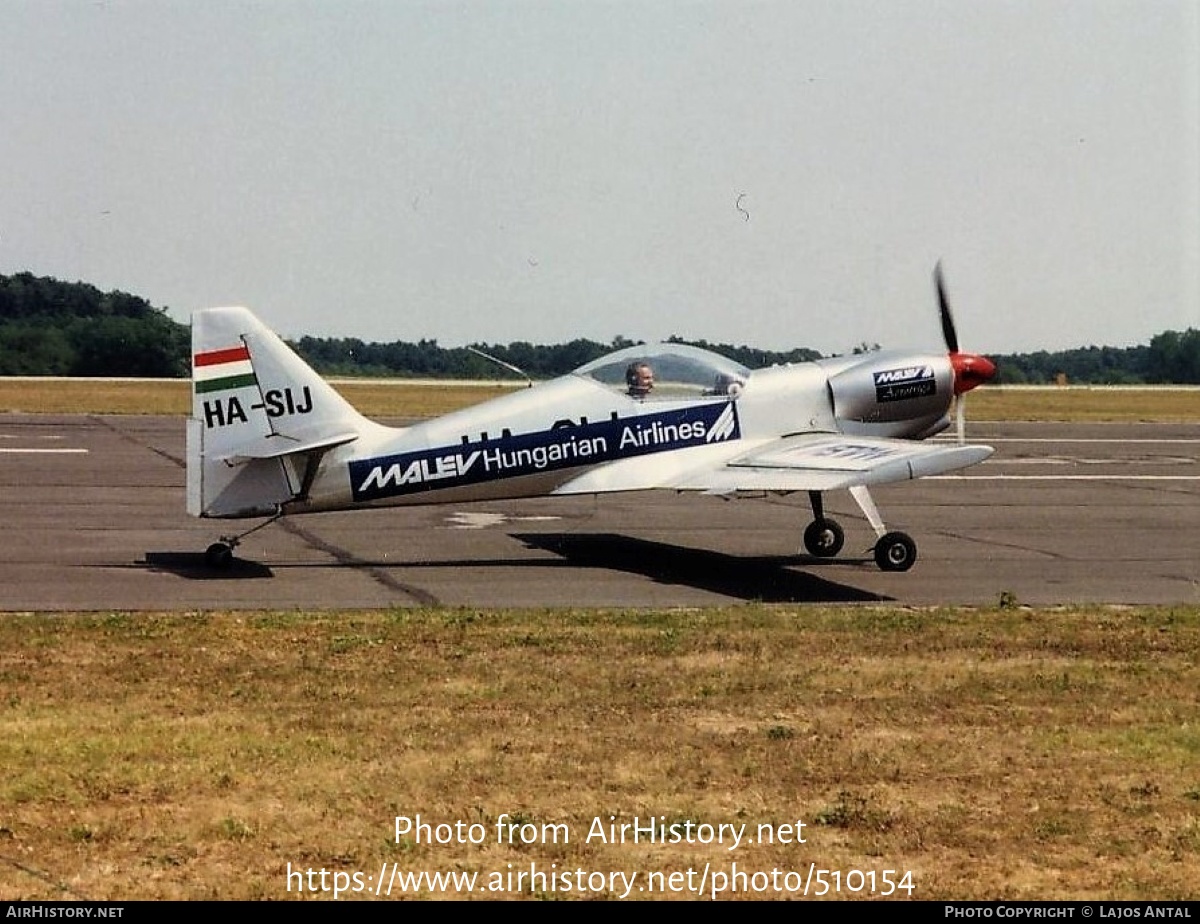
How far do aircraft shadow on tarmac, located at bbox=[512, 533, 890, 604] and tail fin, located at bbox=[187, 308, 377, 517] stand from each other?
136 inches

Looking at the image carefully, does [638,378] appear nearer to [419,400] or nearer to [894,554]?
[894,554]

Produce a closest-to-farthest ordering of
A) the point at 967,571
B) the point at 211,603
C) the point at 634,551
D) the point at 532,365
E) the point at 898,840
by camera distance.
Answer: the point at 898,840 < the point at 211,603 < the point at 967,571 < the point at 634,551 < the point at 532,365

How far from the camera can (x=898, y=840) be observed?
7.60 metres

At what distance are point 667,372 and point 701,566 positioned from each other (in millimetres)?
2289

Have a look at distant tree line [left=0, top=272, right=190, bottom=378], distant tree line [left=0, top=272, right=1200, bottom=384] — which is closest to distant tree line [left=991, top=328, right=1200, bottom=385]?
distant tree line [left=0, top=272, right=1200, bottom=384]

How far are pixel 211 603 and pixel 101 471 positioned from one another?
14.6m

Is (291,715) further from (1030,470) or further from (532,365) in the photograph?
(1030,470)

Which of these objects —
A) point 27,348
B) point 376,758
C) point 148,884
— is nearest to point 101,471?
point 376,758

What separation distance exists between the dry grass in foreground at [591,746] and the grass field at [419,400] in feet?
115

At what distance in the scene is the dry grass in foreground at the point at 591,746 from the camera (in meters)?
7.27

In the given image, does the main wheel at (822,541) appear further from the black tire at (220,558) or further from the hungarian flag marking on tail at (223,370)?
the hungarian flag marking on tail at (223,370)

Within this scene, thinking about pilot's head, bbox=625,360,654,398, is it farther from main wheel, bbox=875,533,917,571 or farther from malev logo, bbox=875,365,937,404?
main wheel, bbox=875,533,917,571

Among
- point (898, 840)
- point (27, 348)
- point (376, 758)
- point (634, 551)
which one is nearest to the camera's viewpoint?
point (898, 840)

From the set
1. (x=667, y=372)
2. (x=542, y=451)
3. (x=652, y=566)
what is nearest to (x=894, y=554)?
(x=652, y=566)
